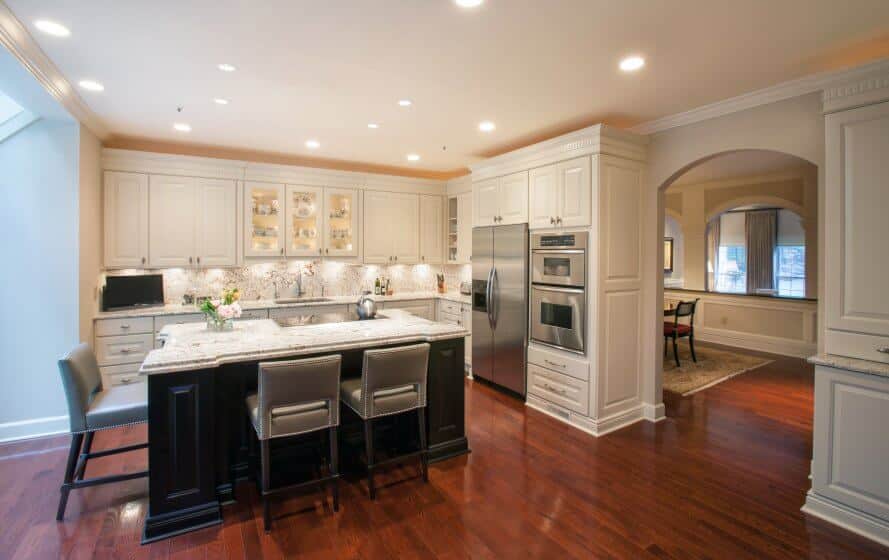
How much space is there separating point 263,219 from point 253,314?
47.7 inches

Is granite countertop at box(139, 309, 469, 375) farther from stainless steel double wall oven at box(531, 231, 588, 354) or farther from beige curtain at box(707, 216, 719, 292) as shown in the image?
beige curtain at box(707, 216, 719, 292)

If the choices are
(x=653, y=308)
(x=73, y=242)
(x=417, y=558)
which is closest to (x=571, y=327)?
(x=653, y=308)

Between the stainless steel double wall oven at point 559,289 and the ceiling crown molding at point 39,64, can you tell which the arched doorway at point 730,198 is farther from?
the ceiling crown molding at point 39,64

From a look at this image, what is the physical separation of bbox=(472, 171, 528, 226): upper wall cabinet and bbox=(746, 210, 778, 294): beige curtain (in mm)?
6572

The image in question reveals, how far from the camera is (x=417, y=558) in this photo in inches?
88.9

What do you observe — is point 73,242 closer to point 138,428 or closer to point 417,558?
point 138,428

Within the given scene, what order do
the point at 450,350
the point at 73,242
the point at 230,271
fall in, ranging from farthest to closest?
the point at 230,271 → the point at 73,242 → the point at 450,350

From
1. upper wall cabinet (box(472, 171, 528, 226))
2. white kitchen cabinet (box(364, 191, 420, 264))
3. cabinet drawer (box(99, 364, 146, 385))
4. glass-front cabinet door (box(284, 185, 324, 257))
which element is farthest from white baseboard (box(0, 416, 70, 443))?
upper wall cabinet (box(472, 171, 528, 226))

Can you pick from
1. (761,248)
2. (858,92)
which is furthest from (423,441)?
(761,248)

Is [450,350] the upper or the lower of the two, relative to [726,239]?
lower

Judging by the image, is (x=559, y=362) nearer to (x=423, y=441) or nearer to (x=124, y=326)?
(x=423, y=441)

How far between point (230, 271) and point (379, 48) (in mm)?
3790

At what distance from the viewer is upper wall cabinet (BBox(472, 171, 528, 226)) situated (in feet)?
14.9

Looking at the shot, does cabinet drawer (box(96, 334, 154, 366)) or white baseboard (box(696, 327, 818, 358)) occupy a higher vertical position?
cabinet drawer (box(96, 334, 154, 366))
